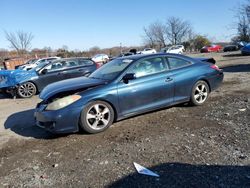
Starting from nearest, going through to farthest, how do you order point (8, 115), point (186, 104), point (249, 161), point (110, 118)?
1. point (249, 161)
2. point (110, 118)
3. point (186, 104)
4. point (8, 115)

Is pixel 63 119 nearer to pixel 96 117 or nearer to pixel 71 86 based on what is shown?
pixel 96 117

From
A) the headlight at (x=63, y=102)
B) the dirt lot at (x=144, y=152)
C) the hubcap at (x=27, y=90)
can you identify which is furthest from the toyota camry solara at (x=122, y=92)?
the hubcap at (x=27, y=90)

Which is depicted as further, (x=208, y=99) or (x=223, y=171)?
(x=208, y=99)

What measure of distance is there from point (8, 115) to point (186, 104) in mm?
5032

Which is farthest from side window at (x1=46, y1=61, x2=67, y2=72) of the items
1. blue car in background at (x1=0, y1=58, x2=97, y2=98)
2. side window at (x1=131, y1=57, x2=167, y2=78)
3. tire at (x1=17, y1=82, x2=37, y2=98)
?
side window at (x1=131, y1=57, x2=167, y2=78)

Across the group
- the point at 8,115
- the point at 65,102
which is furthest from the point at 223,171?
the point at 8,115

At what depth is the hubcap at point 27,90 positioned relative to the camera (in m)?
11.1

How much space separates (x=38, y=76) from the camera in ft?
37.3

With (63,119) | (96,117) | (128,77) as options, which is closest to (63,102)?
(63,119)

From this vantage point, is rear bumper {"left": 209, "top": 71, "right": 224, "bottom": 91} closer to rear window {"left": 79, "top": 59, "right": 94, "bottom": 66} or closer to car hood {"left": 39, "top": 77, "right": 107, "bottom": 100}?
car hood {"left": 39, "top": 77, "right": 107, "bottom": 100}

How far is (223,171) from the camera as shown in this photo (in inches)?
137

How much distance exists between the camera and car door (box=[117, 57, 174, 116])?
18.4 feet

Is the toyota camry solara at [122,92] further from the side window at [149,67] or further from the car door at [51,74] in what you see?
the car door at [51,74]

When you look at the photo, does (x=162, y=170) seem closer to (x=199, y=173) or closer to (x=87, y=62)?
(x=199, y=173)
